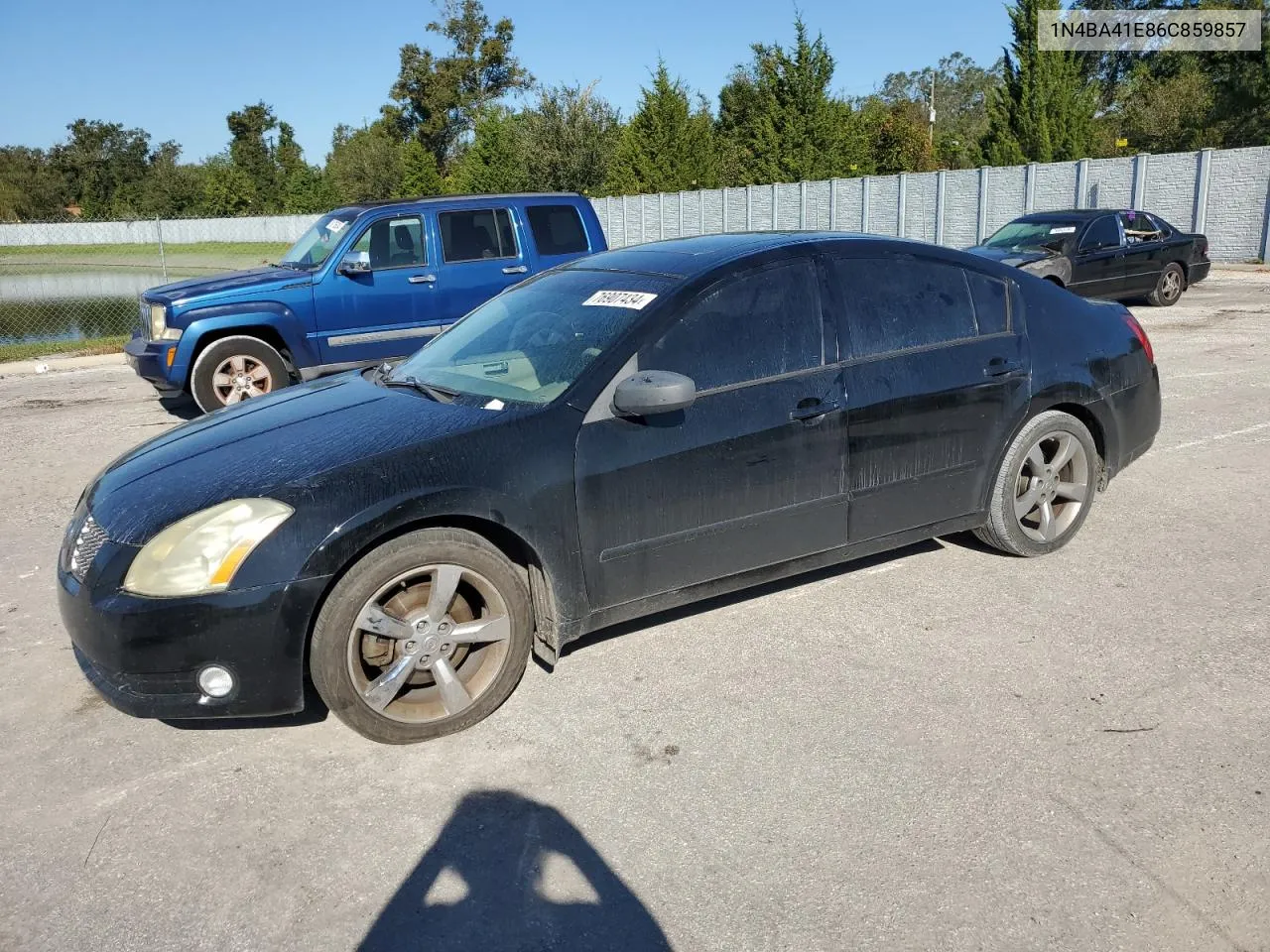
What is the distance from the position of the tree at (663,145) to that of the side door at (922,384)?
41.2 metres

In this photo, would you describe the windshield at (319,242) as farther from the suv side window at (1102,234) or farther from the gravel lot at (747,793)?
the suv side window at (1102,234)

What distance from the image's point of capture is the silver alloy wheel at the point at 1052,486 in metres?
4.88

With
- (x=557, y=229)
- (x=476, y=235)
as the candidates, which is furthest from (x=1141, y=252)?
(x=476, y=235)

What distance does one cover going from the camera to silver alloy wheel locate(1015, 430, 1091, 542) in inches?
192

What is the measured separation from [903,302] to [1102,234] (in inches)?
476

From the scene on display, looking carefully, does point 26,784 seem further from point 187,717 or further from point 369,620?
point 369,620

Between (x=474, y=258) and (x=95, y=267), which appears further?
(x=95, y=267)

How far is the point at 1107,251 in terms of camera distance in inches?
582

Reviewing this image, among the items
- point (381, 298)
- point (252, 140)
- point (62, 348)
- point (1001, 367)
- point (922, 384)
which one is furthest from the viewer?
point (252, 140)

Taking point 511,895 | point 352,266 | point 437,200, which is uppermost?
point 437,200

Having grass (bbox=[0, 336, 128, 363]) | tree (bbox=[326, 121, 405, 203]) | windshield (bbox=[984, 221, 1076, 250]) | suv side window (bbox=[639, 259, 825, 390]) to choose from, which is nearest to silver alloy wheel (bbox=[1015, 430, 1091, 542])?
suv side window (bbox=[639, 259, 825, 390])

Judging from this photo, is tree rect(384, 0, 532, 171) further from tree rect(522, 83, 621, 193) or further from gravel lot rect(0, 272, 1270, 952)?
gravel lot rect(0, 272, 1270, 952)

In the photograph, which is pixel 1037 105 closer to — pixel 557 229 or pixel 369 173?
pixel 557 229

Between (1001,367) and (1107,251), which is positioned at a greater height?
(1107,251)
